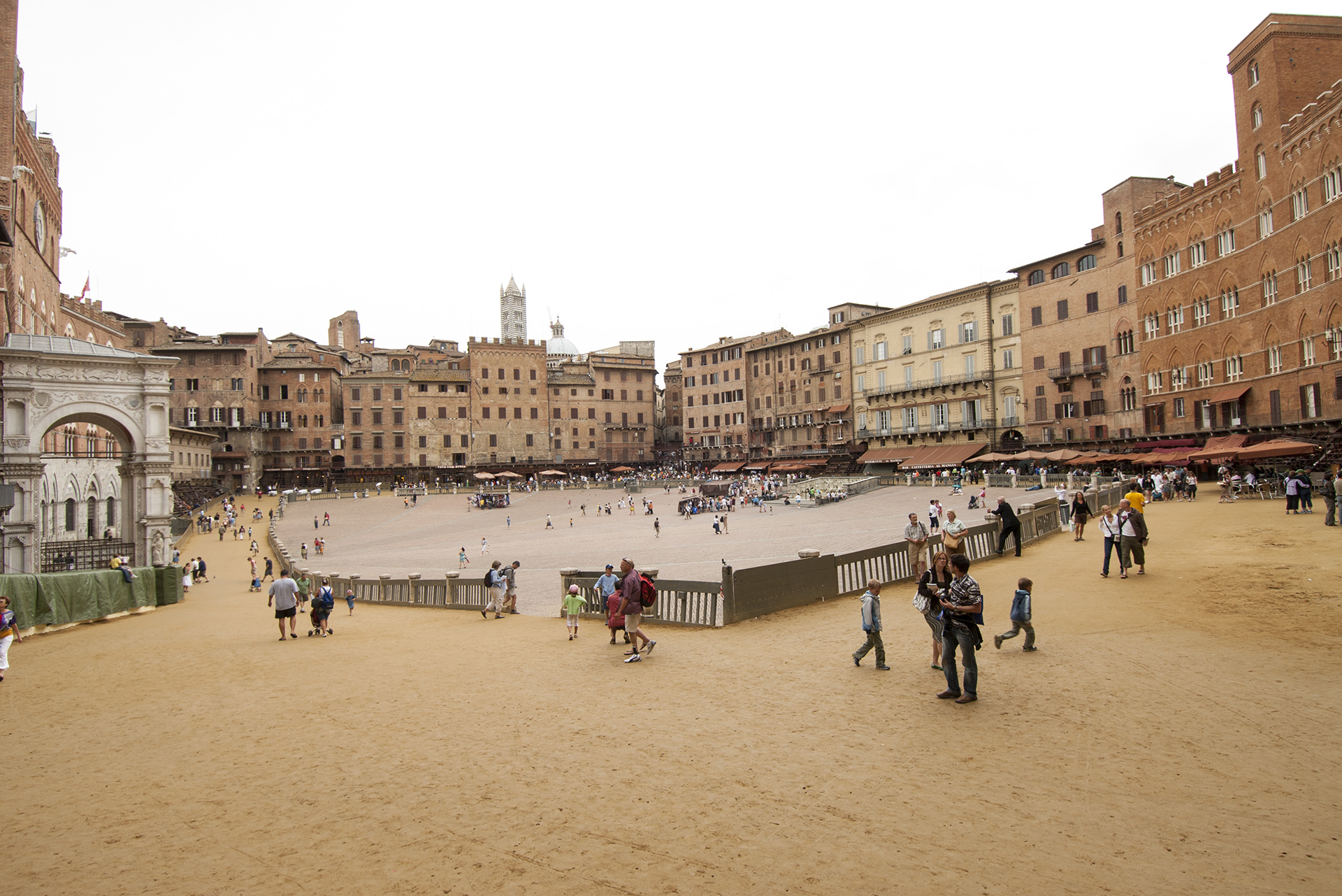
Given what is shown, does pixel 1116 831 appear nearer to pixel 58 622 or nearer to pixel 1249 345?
pixel 58 622

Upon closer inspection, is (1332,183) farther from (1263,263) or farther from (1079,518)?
(1079,518)

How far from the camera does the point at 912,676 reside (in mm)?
8594

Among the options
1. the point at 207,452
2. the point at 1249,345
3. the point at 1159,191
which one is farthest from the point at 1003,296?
the point at 207,452

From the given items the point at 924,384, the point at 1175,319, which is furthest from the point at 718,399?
the point at 1175,319

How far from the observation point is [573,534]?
39.4 metres

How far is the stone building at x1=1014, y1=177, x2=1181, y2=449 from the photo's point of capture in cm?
4553

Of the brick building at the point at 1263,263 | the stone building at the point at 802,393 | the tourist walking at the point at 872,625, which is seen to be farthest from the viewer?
→ the stone building at the point at 802,393

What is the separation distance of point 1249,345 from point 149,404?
48303 millimetres

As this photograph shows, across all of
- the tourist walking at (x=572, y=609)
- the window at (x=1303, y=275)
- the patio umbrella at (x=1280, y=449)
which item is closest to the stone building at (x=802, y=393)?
the window at (x=1303, y=275)

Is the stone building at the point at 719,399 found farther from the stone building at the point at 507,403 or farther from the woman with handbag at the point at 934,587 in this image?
the woman with handbag at the point at 934,587

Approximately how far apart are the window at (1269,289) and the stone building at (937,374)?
65.9ft

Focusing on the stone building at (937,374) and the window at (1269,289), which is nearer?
the window at (1269,289)

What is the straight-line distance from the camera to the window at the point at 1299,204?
3047cm

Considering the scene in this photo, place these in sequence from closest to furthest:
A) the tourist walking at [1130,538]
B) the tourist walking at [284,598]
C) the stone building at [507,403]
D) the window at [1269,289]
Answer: the tourist walking at [284,598] < the tourist walking at [1130,538] < the window at [1269,289] < the stone building at [507,403]
